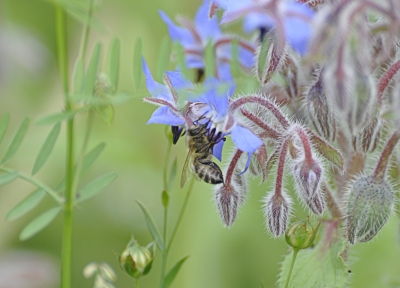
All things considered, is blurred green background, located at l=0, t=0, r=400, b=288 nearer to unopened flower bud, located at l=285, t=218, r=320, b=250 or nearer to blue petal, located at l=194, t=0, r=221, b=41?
blue petal, located at l=194, t=0, r=221, b=41

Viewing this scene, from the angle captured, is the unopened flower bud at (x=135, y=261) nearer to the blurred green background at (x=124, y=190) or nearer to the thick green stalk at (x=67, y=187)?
the thick green stalk at (x=67, y=187)

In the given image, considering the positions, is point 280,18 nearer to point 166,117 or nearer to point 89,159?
point 166,117

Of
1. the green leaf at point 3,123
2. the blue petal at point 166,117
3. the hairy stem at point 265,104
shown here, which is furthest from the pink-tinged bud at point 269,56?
the green leaf at point 3,123

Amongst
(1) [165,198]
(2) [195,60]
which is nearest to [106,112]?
(1) [165,198]

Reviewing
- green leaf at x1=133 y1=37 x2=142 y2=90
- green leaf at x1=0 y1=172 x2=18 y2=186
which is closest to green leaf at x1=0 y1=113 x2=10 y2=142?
green leaf at x1=0 y1=172 x2=18 y2=186

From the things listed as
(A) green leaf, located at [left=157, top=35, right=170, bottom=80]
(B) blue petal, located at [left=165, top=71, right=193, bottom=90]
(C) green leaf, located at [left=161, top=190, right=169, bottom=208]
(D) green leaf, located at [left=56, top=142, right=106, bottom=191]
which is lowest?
(C) green leaf, located at [left=161, top=190, right=169, bottom=208]

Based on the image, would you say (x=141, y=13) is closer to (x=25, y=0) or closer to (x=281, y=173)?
(x=25, y=0)
